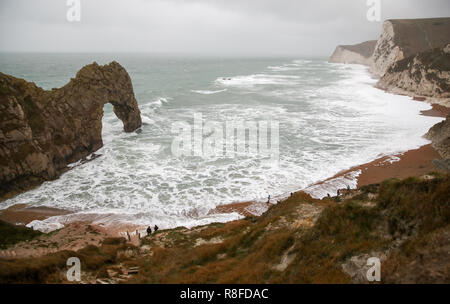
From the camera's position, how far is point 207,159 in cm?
2867

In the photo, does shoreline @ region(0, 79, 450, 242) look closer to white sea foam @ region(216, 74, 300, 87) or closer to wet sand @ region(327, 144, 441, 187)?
wet sand @ region(327, 144, 441, 187)

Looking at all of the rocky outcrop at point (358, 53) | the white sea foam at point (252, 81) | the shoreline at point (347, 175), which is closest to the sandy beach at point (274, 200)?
the shoreline at point (347, 175)

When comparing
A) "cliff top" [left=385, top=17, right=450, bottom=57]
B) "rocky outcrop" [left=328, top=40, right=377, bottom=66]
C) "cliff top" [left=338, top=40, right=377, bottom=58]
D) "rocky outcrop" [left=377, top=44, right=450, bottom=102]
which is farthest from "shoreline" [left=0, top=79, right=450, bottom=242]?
"cliff top" [left=338, top=40, right=377, bottom=58]

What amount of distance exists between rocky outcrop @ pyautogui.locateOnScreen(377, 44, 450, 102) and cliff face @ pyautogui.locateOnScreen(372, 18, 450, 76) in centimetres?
2463

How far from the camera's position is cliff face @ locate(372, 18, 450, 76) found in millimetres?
88000

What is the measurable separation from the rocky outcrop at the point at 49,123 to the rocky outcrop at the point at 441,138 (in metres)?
39.0

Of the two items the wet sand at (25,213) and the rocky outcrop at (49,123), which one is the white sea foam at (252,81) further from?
the wet sand at (25,213)

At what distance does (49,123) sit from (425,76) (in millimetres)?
73877

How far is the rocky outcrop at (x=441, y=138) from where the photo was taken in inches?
1059

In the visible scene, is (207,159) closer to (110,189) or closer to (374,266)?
(110,189)

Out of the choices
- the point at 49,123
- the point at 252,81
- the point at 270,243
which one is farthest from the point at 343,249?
the point at 252,81

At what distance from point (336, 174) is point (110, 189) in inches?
841

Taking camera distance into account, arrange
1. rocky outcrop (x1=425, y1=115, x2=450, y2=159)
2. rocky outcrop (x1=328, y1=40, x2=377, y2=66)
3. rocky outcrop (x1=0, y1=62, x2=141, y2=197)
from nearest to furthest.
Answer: rocky outcrop (x1=0, y1=62, x2=141, y2=197)
rocky outcrop (x1=425, y1=115, x2=450, y2=159)
rocky outcrop (x1=328, y1=40, x2=377, y2=66)
